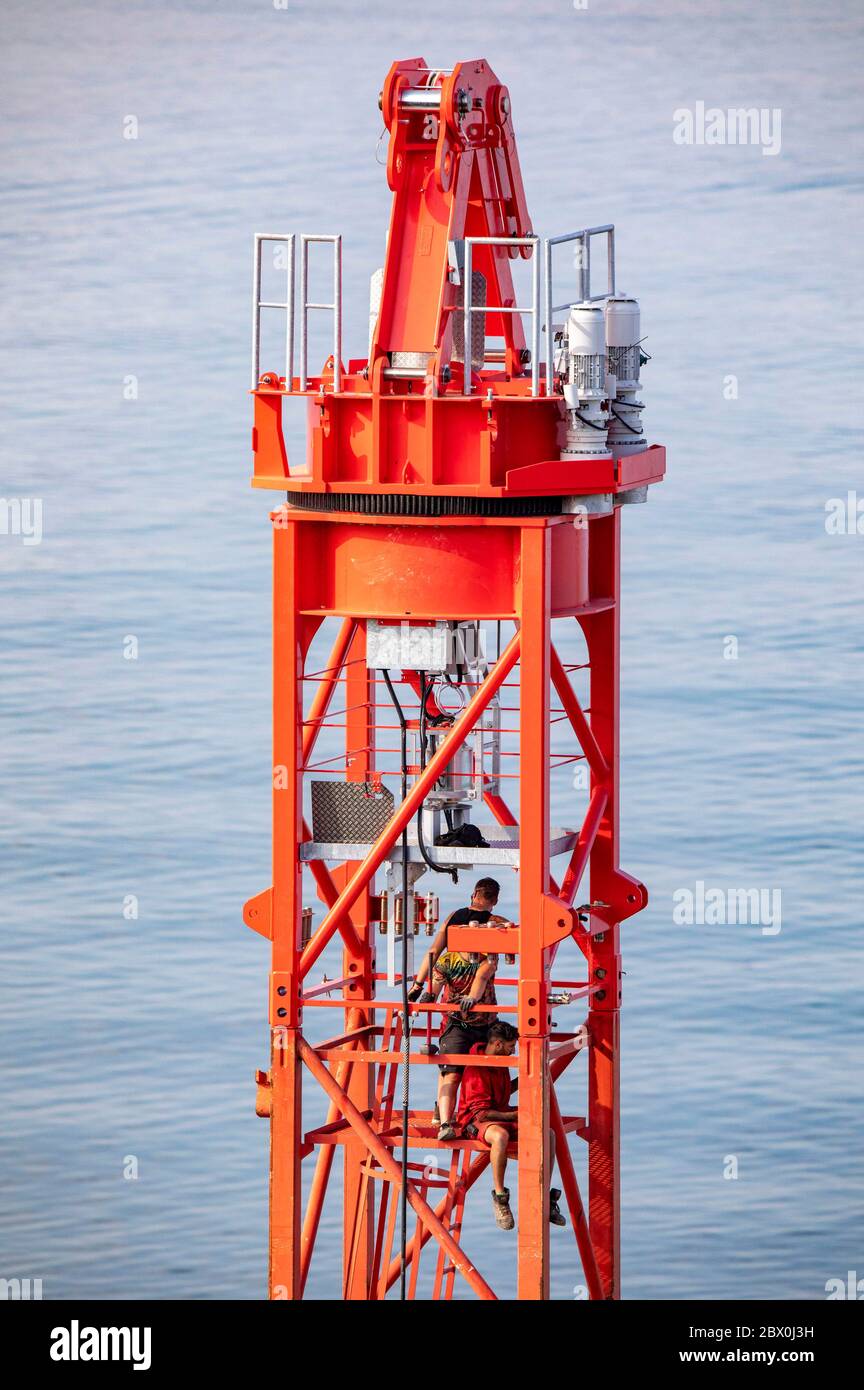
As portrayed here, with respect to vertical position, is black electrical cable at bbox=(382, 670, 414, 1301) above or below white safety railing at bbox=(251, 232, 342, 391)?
below

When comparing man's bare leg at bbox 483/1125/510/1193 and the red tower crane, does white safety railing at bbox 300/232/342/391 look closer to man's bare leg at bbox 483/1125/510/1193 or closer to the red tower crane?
the red tower crane

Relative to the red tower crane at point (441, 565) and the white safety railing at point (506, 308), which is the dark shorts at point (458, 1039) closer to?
the red tower crane at point (441, 565)

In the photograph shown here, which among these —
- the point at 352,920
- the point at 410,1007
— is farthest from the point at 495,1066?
the point at 352,920

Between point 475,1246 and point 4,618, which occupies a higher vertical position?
point 4,618

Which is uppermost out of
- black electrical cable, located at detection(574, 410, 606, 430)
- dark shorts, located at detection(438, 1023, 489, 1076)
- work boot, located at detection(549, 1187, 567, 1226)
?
black electrical cable, located at detection(574, 410, 606, 430)

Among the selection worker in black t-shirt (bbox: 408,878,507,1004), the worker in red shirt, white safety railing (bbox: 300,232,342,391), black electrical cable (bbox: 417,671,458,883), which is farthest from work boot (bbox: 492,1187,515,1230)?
white safety railing (bbox: 300,232,342,391)

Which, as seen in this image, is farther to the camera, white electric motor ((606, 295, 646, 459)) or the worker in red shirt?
white electric motor ((606, 295, 646, 459))

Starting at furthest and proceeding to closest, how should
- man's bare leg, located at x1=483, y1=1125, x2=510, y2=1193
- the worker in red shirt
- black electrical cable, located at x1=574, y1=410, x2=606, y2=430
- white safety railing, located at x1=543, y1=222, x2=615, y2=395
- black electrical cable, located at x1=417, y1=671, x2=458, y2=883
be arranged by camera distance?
black electrical cable, located at x1=417, y1=671, x2=458, y2=883 < the worker in red shirt < man's bare leg, located at x1=483, y1=1125, x2=510, y2=1193 < black electrical cable, located at x1=574, y1=410, x2=606, y2=430 < white safety railing, located at x1=543, y1=222, x2=615, y2=395

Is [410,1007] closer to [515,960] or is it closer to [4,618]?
[515,960]
